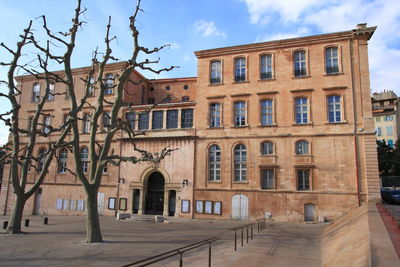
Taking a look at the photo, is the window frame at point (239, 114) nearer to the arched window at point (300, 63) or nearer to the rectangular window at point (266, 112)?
the rectangular window at point (266, 112)

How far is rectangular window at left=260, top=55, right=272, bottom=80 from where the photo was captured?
92.7 feet

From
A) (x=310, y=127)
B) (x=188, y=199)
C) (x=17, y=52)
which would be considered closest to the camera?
(x=17, y=52)

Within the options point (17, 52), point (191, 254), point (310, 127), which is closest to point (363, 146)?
point (310, 127)

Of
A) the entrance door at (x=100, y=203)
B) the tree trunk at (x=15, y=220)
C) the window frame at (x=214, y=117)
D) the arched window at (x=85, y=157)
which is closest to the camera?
the tree trunk at (x=15, y=220)

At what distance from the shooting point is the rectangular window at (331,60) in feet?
86.8

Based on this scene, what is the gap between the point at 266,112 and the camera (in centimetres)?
2770

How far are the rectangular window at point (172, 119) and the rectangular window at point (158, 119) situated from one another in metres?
0.75

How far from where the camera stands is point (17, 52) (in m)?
20.5

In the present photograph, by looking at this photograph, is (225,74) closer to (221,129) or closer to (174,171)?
(221,129)

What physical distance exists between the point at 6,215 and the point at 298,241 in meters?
30.6

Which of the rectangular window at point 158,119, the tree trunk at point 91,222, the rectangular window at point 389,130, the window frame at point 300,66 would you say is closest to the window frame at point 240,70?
the window frame at point 300,66

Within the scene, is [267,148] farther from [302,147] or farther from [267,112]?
[267,112]

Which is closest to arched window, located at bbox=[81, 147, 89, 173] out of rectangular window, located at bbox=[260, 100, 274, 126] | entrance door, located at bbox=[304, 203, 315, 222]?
rectangular window, located at bbox=[260, 100, 274, 126]

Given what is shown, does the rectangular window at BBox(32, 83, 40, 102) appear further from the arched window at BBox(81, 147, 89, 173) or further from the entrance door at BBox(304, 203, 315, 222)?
the entrance door at BBox(304, 203, 315, 222)
